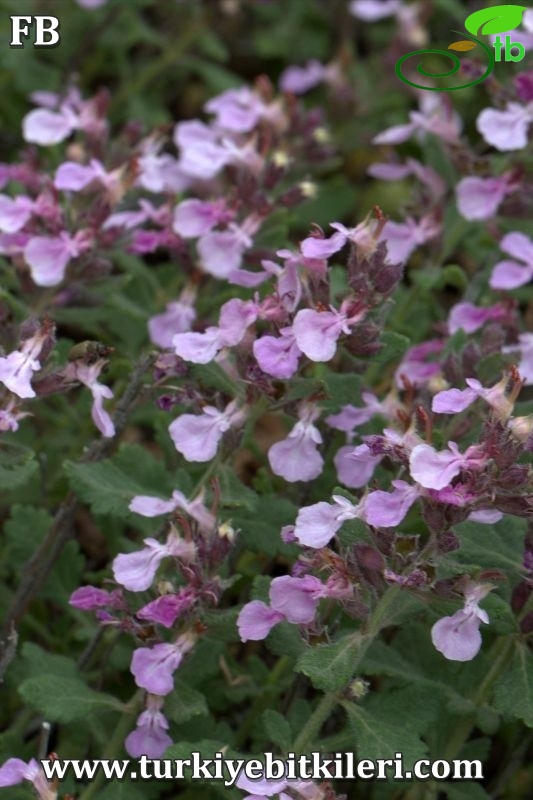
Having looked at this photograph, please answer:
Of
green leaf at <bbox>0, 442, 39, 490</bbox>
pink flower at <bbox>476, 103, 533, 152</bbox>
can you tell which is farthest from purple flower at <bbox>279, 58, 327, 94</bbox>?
green leaf at <bbox>0, 442, 39, 490</bbox>

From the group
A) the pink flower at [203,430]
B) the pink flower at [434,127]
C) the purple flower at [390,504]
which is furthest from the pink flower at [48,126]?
the purple flower at [390,504]

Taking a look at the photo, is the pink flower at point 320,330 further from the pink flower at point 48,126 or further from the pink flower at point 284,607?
the pink flower at point 48,126

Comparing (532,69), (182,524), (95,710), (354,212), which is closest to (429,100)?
(532,69)

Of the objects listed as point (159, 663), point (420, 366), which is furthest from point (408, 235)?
point (159, 663)

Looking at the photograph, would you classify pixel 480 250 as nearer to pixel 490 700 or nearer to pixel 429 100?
pixel 429 100

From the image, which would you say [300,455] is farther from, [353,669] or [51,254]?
[51,254]
